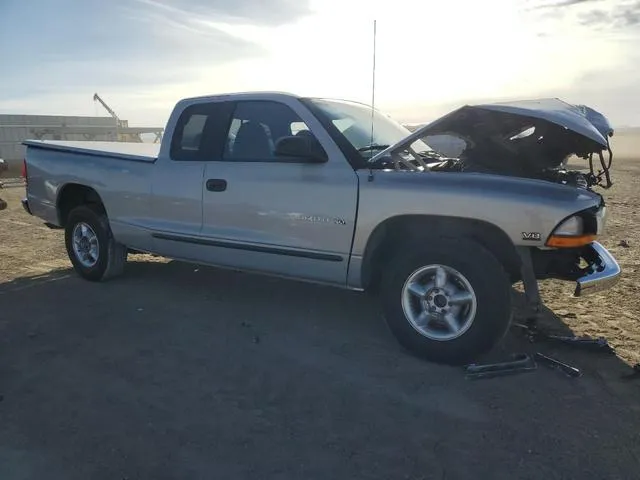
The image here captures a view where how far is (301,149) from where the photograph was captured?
13.8ft

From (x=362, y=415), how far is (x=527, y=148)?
2664mm

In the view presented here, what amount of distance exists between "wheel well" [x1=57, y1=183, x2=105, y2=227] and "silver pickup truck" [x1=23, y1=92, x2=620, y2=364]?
1.09 feet

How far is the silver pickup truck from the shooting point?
12.3ft

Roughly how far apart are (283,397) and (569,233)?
2.08 m

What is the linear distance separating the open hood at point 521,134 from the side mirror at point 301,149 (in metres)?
0.47

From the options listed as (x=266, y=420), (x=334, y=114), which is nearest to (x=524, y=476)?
(x=266, y=420)

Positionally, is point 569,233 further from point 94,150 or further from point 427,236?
point 94,150

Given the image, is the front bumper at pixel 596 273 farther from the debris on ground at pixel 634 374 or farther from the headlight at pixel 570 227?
the debris on ground at pixel 634 374

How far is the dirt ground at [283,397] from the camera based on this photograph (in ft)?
9.25

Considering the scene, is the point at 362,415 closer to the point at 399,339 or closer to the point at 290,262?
the point at 399,339

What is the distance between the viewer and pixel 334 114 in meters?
4.72

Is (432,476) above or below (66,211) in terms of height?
below

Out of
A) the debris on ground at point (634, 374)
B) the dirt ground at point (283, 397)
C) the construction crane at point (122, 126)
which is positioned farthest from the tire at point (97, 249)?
the construction crane at point (122, 126)

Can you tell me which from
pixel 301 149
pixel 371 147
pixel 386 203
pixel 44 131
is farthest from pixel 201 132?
pixel 44 131
